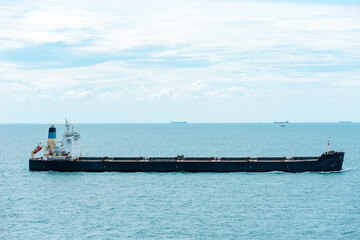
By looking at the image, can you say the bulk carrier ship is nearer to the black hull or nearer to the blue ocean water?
the black hull

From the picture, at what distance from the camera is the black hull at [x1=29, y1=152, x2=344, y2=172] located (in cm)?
7794

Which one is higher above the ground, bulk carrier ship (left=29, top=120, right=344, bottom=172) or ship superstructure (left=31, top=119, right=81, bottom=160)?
ship superstructure (left=31, top=119, right=81, bottom=160)

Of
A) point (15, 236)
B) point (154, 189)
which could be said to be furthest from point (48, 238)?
point (154, 189)

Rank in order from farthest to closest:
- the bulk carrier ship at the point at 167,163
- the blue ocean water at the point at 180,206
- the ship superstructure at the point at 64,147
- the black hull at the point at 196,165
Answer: the ship superstructure at the point at 64,147, the bulk carrier ship at the point at 167,163, the black hull at the point at 196,165, the blue ocean water at the point at 180,206

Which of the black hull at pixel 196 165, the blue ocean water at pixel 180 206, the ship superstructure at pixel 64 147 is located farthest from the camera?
→ the ship superstructure at pixel 64 147

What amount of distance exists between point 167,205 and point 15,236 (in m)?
19.1

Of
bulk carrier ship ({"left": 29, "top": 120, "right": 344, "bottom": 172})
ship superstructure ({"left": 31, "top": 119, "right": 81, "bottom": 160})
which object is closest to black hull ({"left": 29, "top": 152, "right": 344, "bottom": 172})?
bulk carrier ship ({"left": 29, "top": 120, "right": 344, "bottom": 172})

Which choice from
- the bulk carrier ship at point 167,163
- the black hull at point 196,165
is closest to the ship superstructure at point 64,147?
the bulk carrier ship at point 167,163

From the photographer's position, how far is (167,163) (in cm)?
8031

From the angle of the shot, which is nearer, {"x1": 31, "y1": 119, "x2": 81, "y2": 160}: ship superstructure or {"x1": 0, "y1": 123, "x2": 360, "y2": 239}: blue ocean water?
{"x1": 0, "y1": 123, "x2": 360, "y2": 239}: blue ocean water

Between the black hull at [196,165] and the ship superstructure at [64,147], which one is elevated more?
the ship superstructure at [64,147]

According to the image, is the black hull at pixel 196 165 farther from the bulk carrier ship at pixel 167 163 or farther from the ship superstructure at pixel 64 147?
the ship superstructure at pixel 64 147

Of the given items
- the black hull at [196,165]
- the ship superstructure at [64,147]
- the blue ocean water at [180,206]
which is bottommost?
the blue ocean water at [180,206]

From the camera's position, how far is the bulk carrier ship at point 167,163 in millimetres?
78125
